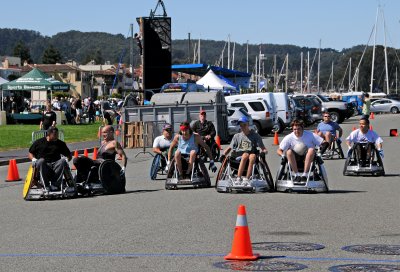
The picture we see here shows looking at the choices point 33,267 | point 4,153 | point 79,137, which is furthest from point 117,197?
point 79,137

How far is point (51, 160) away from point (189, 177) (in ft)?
9.88

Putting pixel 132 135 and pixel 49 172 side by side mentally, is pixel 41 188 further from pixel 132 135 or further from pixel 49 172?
pixel 132 135

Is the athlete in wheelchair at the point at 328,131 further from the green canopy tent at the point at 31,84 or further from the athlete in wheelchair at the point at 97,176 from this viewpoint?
the green canopy tent at the point at 31,84

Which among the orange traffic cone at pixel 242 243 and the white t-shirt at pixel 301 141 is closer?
the orange traffic cone at pixel 242 243

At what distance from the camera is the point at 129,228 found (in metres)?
13.2

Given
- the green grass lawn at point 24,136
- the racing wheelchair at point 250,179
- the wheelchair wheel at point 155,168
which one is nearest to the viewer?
the racing wheelchair at point 250,179

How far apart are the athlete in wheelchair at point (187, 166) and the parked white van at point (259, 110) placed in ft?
85.6

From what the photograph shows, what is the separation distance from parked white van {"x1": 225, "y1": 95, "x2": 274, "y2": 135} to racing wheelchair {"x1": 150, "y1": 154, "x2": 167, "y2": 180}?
23.1m

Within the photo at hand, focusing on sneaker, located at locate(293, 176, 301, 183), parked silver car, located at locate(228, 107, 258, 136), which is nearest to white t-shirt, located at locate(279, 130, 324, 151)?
sneaker, located at locate(293, 176, 301, 183)

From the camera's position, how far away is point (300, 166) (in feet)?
61.1

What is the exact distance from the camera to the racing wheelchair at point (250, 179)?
18.4 metres

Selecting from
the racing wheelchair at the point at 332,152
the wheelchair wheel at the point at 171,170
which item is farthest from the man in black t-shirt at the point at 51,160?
the racing wheelchair at the point at 332,152

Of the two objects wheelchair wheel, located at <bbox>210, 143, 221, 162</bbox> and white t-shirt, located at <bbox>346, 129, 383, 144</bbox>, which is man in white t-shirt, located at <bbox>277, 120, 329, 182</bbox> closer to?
white t-shirt, located at <bbox>346, 129, 383, 144</bbox>

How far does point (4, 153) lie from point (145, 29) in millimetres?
17472
